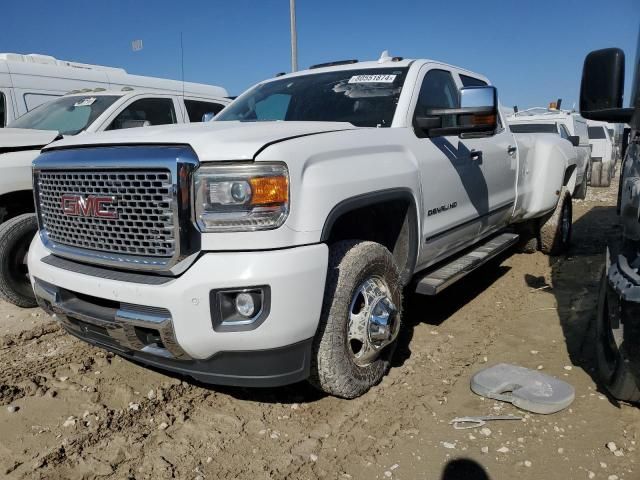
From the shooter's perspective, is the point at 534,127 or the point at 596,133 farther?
the point at 596,133

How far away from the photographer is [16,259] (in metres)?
4.41

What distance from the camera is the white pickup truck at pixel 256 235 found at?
222 cm

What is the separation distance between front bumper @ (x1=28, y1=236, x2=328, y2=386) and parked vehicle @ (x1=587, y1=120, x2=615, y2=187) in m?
15.9

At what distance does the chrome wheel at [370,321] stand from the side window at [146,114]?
11.8 ft

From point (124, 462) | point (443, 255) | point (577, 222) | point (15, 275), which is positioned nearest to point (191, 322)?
point (124, 462)

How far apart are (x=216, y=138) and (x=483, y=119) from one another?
5.62ft

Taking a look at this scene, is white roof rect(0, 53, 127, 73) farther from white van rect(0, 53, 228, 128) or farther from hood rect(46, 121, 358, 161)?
hood rect(46, 121, 358, 161)

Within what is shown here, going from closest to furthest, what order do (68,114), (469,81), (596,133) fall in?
(469,81)
(68,114)
(596,133)

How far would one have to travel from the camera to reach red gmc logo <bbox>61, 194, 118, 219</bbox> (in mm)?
2453

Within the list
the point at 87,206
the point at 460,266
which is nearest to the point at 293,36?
the point at 460,266

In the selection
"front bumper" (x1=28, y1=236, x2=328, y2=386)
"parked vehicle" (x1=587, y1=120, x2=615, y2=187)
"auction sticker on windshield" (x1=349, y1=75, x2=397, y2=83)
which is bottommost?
"parked vehicle" (x1=587, y1=120, x2=615, y2=187)

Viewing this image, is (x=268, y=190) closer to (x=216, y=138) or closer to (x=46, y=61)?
(x=216, y=138)

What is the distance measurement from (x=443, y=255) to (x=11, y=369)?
3021mm

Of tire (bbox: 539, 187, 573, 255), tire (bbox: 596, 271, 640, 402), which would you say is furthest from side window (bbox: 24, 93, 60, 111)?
tire (bbox: 596, 271, 640, 402)
